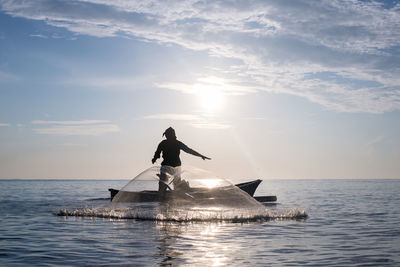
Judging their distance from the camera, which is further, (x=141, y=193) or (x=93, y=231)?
(x=141, y=193)

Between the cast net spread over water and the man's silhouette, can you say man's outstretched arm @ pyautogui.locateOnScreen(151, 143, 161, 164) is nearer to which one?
the man's silhouette

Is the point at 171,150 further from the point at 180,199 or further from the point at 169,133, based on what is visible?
the point at 180,199

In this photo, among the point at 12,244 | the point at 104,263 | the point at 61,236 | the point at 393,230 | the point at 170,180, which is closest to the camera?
the point at 104,263

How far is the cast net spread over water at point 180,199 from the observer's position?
52.6ft

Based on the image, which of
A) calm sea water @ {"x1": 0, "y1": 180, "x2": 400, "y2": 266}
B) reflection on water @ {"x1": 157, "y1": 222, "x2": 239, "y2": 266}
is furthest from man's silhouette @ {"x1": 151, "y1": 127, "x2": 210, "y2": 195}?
reflection on water @ {"x1": 157, "y1": 222, "x2": 239, "y2": 266}

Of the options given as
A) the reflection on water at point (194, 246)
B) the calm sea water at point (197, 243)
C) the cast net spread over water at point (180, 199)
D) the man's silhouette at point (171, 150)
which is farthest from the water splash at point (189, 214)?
the man's silhouette at point (171, 150)

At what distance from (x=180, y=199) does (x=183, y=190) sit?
66cm

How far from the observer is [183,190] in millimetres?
17422

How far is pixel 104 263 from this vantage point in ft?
25.1

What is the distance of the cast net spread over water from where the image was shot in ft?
52.6

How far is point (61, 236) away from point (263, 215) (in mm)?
7763

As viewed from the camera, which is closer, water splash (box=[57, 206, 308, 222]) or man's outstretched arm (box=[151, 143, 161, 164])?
water splash (box=[57, 206, 308, 222])

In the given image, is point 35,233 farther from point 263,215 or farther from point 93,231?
point 263,215

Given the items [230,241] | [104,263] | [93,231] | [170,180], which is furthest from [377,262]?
[170,180]
